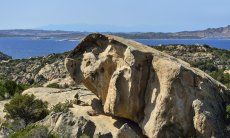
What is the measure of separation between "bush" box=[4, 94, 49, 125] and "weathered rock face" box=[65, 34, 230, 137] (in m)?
3.54

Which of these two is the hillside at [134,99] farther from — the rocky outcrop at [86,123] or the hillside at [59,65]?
the hillside at [59,65]

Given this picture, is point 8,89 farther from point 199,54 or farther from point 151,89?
point 199,54

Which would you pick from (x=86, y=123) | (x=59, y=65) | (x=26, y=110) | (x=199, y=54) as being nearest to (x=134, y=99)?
(x=86, y=123)

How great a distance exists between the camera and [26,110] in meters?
28.3

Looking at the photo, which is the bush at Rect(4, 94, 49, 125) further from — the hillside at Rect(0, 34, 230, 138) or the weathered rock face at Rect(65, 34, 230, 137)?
the weathered rock face at Rect(65, 34, 230, 137)

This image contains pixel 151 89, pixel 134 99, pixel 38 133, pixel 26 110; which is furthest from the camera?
pixel 26 110

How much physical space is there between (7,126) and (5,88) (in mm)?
13000

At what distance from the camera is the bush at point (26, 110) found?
2805 cm

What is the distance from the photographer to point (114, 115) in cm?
2425

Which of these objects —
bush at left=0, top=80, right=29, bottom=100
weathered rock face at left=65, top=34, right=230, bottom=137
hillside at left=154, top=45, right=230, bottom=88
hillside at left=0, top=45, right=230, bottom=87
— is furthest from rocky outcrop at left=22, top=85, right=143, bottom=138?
hillside at left=154, top=45, right=230, bottom=88

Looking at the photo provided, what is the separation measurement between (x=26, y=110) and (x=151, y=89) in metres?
7.97

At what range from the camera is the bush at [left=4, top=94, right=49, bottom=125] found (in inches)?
1104

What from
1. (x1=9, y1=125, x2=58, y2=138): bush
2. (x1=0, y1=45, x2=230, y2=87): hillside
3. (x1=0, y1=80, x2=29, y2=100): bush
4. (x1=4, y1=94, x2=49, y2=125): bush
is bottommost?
(x1=0, y1=45, x2=230, y2=87): hillside

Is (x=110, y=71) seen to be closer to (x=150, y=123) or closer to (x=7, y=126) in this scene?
(x=150, y=123)
